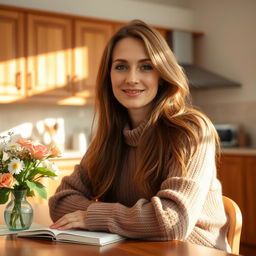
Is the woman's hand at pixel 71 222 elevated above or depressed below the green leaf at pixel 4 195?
below

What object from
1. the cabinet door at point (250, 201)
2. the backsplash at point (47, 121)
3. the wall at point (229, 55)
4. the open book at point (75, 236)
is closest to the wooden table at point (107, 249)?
the open book at point (75, 236)

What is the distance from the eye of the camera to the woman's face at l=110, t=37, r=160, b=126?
1.80 meters

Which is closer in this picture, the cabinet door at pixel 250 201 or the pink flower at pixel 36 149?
the pink flower at pixel 36 149

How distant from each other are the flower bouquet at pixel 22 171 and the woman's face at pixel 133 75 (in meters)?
0.38

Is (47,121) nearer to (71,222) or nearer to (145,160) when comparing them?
(145,160)

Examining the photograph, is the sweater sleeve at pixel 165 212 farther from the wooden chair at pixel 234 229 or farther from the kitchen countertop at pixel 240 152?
the kitchen countertop at pixel 240 152

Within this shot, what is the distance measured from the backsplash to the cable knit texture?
9.71 ft

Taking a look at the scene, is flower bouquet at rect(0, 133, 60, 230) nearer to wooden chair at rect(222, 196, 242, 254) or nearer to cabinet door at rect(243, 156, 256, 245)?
wooden chair at rect(222, 196, 242, 254)

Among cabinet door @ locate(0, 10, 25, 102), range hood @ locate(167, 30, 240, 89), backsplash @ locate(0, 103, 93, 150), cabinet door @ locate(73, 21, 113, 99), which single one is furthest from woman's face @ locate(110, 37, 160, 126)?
range hood @ locate(167, 30, 240, 89)

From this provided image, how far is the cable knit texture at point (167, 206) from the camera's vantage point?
1.47m

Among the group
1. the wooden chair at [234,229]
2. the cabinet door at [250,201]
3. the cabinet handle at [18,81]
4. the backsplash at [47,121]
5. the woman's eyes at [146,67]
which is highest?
the cabinet handle at [18,81]

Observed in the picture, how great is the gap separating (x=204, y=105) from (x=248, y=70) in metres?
0.75

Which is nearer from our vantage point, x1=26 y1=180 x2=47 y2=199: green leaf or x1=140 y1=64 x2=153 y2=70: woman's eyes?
x1=26 y1=180 x2=47 y2=199: green leaf

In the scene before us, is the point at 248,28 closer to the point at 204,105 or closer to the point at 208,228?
the point at 204,105
